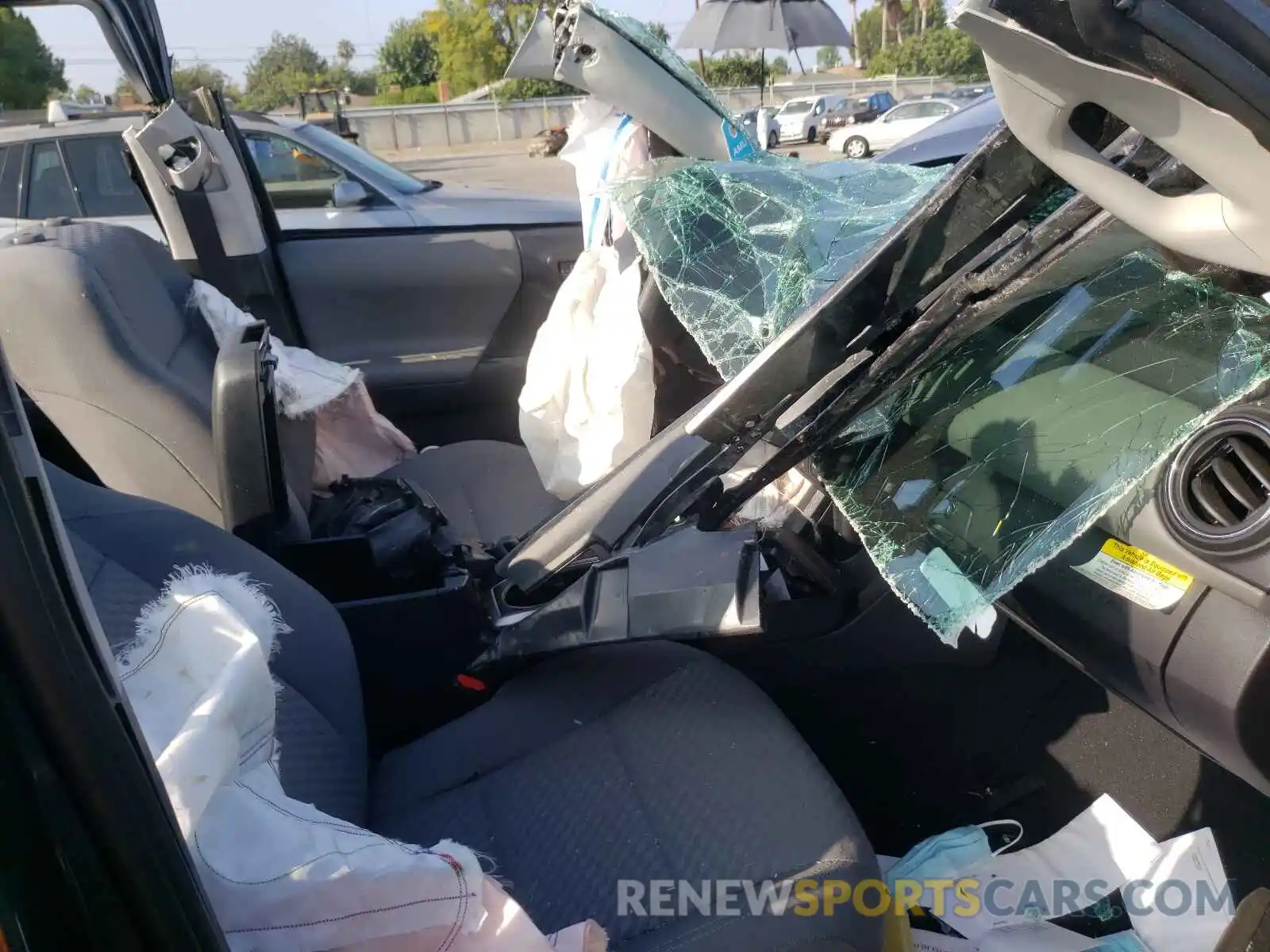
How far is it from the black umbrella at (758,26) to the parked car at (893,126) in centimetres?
989

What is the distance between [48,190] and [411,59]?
1681 inches

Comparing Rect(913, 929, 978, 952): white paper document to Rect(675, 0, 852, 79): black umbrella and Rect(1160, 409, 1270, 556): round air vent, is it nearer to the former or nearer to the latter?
Rect(1160, 409, 1270, 556): round air vent

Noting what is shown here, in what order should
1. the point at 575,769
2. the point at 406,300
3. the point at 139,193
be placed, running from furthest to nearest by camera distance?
1. the point at 139,193
2. the point at 406,300
3. the point at 575,769

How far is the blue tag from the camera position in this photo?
246 centimetres

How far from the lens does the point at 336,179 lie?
4.86 metres

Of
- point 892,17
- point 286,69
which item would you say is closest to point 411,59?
point 286,69

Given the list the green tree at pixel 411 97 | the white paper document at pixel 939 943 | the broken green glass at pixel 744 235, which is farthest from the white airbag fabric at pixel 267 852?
the green tree at pixel 411 97

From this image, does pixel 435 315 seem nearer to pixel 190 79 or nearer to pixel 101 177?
pixel 190 79

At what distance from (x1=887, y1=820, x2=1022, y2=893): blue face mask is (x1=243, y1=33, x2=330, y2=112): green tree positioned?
96.8 ft

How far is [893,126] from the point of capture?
18.7 meters

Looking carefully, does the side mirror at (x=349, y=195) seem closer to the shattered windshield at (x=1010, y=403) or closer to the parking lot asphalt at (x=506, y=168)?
the shattered windshield at (x=1010, y=403)

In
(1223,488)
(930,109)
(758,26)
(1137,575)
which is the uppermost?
(758,26)

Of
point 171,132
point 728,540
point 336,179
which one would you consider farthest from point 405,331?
point 728,540

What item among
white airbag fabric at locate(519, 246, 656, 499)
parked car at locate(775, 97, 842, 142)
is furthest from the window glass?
parked car at locate(775, 97, 842, 142)
